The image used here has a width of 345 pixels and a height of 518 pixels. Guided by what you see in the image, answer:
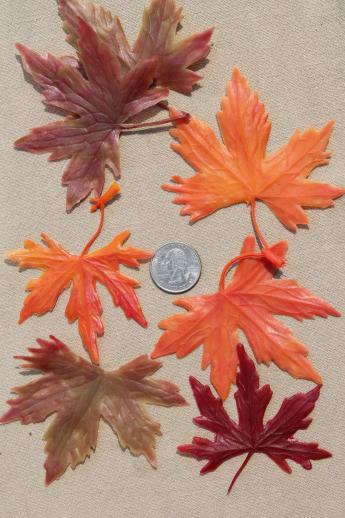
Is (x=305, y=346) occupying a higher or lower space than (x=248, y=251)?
lower

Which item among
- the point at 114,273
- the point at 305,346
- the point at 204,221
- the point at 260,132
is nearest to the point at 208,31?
the point at 260,132

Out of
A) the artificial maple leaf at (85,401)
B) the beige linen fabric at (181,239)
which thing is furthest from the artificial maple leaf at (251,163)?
the artificial maple leaf at (85,401)

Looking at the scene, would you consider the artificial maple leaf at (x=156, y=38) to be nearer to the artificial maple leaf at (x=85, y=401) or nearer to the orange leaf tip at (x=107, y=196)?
the orange leaf tip at (x=107, y=196)

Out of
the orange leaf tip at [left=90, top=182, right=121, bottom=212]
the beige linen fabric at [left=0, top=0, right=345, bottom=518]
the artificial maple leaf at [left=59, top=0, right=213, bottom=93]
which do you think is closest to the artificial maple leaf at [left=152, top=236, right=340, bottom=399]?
the beige linen fabric at [left=0, top=0, right=345, bottom=518]

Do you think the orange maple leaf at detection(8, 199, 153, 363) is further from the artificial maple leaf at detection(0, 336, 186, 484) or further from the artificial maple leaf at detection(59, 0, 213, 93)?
the artificial maple leaf at detection(59, 0, 213, 93)

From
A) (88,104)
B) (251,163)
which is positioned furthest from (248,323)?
(88,104)

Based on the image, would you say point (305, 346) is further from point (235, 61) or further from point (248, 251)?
point (235, 61)
